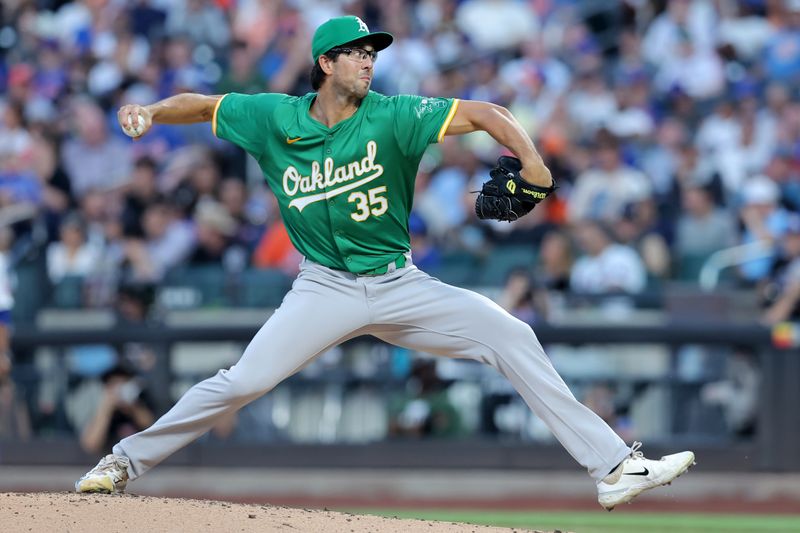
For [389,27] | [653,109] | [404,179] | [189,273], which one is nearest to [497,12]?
[389,27]

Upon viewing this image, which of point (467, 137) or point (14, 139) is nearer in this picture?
point (467, 137)

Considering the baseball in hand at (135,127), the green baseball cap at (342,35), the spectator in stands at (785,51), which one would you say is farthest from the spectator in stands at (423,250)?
the baseball in hand at (135,127)

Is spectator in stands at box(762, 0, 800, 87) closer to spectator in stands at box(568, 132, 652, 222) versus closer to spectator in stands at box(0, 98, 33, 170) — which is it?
spectator in stands at box(568, 132, 652, 222)

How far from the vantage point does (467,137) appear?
12.8m

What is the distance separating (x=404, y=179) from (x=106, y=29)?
375 inches

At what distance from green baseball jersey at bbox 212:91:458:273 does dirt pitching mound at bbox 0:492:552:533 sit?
3.48 ft

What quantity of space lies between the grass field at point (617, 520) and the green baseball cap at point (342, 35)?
3.85m

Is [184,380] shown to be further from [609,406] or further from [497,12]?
[497,12]

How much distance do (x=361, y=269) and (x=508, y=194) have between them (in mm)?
708

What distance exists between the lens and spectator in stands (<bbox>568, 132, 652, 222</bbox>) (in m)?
12.0

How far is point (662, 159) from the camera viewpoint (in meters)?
12.6

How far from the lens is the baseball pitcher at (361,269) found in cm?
578

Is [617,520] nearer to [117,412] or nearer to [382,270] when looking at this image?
[117,412]

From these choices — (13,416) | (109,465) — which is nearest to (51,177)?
(13,416)
